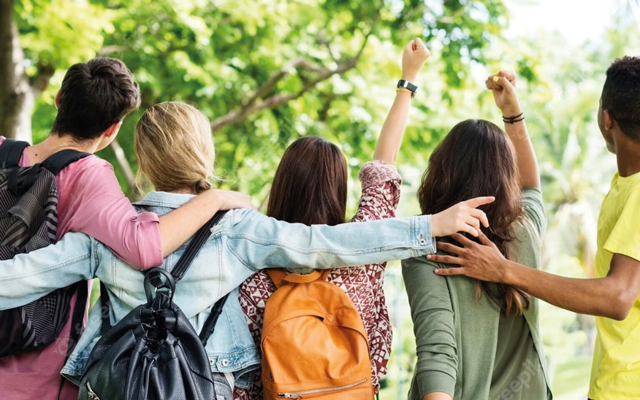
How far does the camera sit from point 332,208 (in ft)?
7.47

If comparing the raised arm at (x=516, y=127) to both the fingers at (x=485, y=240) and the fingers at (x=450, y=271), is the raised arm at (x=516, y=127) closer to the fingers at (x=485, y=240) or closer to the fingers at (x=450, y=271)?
the fingers at (x=485, y=240)

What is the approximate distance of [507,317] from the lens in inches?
92.4

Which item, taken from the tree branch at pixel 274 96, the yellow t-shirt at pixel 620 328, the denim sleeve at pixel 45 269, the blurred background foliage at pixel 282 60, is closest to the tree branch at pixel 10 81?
the blurred background foliage at pixel 282 60

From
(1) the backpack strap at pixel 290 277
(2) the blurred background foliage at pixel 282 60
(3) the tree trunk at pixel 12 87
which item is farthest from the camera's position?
(2) the blurred background foliage at pixel 282 60

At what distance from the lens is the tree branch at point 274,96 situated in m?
7.92

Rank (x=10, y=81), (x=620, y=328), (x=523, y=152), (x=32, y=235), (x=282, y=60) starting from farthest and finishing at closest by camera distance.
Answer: (x=282, y=60)
(x=10, y=81)
(x=523, y=152)
(x=620, y=328)
(x=32, y=235)

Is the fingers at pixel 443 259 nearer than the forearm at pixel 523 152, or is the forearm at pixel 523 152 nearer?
the fingers at pixel 443 259

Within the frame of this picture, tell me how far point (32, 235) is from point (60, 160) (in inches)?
9.7

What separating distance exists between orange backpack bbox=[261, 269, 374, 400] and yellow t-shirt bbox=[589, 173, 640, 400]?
0.75m

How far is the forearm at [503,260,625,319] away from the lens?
2.07 meters

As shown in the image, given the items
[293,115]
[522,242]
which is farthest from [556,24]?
[522,242]

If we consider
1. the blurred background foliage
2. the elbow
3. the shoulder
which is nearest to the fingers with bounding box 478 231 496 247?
the elbow

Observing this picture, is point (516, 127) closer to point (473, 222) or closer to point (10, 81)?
point (473, 222)

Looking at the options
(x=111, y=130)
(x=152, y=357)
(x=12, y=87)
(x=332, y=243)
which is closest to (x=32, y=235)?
(x=111, y=130)
